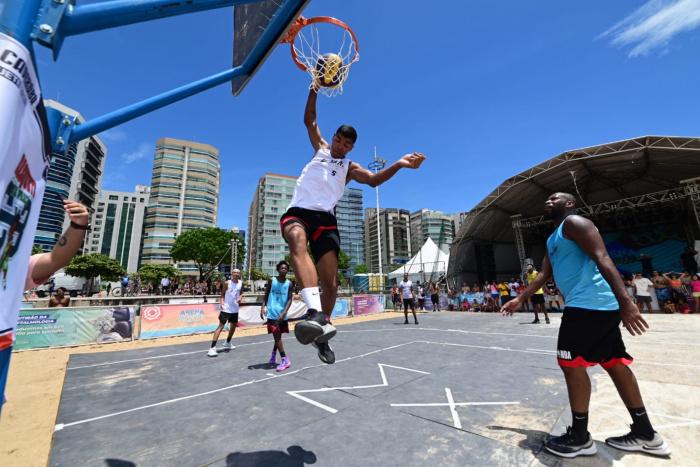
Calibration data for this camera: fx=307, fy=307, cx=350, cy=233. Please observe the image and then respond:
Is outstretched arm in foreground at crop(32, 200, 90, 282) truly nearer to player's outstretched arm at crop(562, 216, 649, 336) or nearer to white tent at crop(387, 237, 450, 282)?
player's outstretched arm at crop(562, 216, 649, 336)

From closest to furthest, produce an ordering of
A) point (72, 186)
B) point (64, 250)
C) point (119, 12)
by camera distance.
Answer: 1. point (119, 12)
2. point (64, 250)
3. point (72, 186)

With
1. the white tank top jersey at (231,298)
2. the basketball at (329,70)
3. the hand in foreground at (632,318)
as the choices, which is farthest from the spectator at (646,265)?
the basketball at (329,70)

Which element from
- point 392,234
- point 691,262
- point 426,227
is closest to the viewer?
point 691,262

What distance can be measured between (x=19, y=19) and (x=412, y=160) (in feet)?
8.34

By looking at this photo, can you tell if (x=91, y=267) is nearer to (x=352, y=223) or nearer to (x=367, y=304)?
(x=367, y=304)

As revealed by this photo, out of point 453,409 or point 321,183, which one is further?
point 453,409

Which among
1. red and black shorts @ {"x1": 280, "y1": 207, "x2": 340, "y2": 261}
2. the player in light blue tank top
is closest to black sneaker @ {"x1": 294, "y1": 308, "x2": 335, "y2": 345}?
red and black shorts @ {"x1": 280, "y1": 207, "x2": 340, "y2": 261}

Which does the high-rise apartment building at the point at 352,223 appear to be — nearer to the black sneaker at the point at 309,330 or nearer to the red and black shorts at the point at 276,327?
the red and black shorts at the point at 276,327

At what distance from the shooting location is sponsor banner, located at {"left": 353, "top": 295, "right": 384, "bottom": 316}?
762 inches

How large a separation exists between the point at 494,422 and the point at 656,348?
5.40 meters

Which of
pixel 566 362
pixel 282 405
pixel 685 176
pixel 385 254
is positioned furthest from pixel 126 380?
pixel 385 254

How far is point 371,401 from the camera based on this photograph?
12.3 feet

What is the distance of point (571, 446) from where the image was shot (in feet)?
8.16

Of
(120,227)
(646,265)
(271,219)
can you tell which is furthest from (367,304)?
(120,227)
